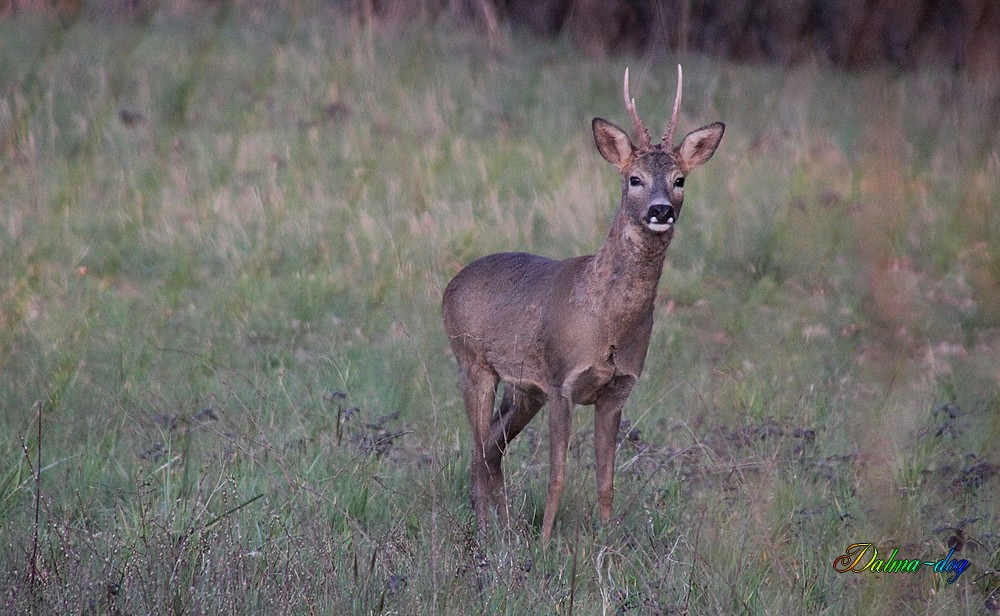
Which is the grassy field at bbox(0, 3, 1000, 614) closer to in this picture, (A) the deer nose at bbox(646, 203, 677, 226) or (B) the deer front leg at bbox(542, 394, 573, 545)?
(B) the deer front leg at bbox(542, 394, 573, 545)

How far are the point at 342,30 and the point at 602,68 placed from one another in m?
2.36

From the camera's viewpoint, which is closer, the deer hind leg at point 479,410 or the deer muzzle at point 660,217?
the deer muzzle at point 660,217

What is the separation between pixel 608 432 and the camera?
4680 millimetres

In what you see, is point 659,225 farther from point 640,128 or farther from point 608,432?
point 608,432

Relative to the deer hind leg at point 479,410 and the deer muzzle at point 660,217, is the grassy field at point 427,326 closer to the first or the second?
the deer hind leg at point 479,410

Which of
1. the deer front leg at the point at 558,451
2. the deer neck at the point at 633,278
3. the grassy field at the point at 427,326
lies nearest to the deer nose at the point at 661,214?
the deer neck at the point at 633,278

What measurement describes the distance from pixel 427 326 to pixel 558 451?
8.92 ft

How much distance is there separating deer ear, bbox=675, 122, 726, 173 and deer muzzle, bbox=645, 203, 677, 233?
1.60ft

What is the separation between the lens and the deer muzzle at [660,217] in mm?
4340

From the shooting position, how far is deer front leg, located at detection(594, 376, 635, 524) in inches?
183

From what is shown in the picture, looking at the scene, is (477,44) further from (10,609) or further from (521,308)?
(10,609)

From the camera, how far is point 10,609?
3334mm

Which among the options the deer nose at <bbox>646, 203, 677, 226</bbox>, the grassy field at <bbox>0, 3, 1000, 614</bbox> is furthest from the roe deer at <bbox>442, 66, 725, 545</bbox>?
the grassy field at <bbox>0, 3, 1000, 614</bbox>

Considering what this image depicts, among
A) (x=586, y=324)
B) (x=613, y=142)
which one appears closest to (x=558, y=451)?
(x=586, y=324)
